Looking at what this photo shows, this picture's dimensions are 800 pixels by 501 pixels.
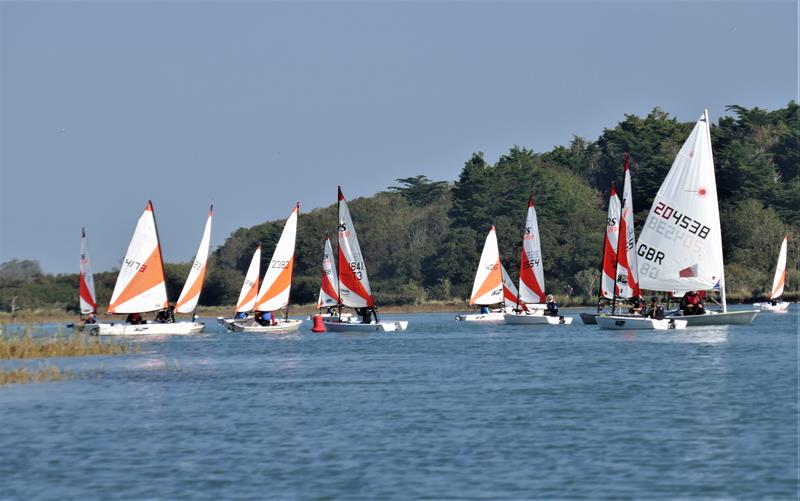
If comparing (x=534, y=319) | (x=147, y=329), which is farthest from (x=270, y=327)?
(x=534, y=319)

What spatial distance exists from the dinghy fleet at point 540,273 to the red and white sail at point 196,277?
5 cm

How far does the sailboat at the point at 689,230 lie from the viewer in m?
56.0

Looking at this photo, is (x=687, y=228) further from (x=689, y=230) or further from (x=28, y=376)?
(x=28, y=376)

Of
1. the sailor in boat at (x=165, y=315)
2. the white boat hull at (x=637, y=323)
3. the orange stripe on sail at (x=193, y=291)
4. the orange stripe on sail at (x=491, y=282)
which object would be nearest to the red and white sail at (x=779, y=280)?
Result: the orange stripe on sail at (x=491, y=282)

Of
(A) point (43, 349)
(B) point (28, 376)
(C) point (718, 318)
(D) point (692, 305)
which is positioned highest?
(D) point (692, 305)

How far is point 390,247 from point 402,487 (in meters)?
134

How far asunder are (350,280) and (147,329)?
9459mm

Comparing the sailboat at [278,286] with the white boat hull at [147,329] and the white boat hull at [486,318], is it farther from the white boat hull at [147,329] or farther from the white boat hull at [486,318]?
the white boat hull at [486,318]

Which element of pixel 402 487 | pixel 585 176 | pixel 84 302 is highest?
pixel 585 176

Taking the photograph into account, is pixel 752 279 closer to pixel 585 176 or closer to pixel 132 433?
pixel 585 176

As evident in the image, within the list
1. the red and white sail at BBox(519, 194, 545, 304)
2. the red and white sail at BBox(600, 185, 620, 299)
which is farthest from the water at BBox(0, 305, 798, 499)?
the red and white sail at BBox(519, 194, 545, 304)

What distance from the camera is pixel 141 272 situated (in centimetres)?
6084

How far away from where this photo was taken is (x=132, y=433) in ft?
86.2

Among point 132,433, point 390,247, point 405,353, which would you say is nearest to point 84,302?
point 405,353
